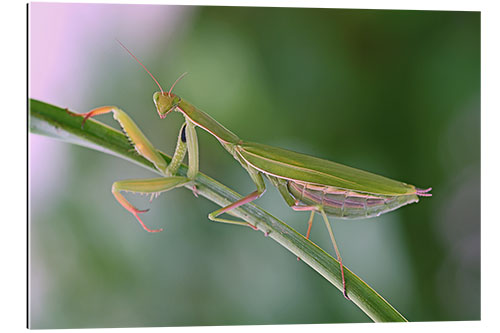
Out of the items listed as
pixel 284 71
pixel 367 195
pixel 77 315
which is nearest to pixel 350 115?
pixel 284 71

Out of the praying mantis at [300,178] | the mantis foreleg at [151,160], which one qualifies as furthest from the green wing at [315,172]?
the mantis foreleg at [151,160]

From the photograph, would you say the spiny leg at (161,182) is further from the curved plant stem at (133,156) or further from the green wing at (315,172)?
the green wing at (315,172)

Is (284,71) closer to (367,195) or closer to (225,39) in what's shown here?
(225,39)

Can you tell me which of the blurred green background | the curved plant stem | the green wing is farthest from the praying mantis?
the blurred green background

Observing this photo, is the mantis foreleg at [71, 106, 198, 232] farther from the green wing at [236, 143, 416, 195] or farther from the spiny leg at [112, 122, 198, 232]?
the green wing at [236, 143, 416, 195]

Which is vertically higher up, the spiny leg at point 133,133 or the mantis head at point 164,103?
the mantis head at point 164,103

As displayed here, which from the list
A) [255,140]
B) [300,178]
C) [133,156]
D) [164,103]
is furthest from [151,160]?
[255,140]
